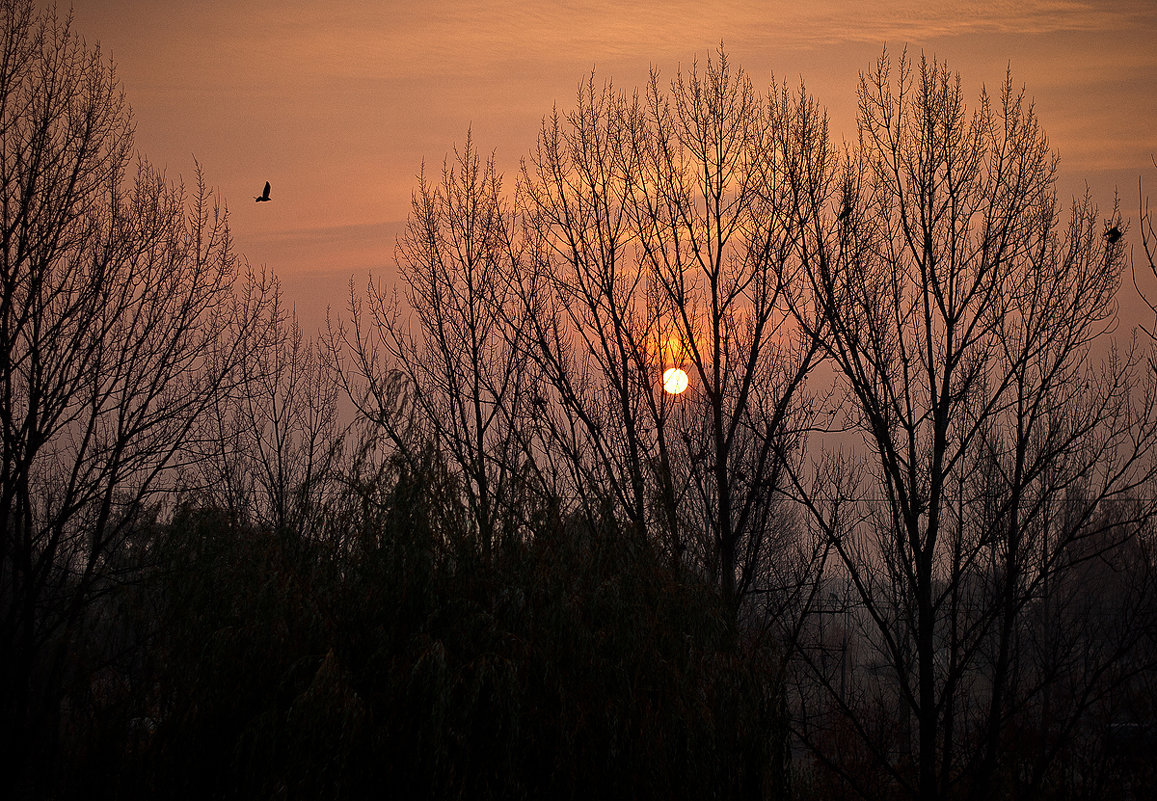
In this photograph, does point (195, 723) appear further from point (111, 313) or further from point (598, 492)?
point (111, 313)

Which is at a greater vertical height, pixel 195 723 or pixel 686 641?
pixel 686 641

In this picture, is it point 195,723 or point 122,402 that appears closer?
point 195,723

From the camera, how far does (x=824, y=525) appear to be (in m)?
12.1

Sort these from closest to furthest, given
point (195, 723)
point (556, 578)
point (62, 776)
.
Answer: point (195, 723) → point (556, 578) → point (62, 776)

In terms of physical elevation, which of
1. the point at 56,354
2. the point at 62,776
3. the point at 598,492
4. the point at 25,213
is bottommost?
the point at 62,776

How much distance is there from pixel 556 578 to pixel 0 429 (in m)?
6.97

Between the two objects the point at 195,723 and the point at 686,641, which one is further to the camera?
the point at 686,641

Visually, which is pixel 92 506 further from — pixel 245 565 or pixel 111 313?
pixel 245 565

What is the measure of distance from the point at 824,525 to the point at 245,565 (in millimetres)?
7379

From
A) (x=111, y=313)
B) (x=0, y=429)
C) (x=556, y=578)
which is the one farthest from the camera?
(x=111, y=313)

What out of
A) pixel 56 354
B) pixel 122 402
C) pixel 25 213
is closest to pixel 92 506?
pixel 122 402

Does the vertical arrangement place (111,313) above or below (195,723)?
above

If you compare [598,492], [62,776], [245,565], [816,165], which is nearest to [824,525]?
[598,492]

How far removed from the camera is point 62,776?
8.86 m
